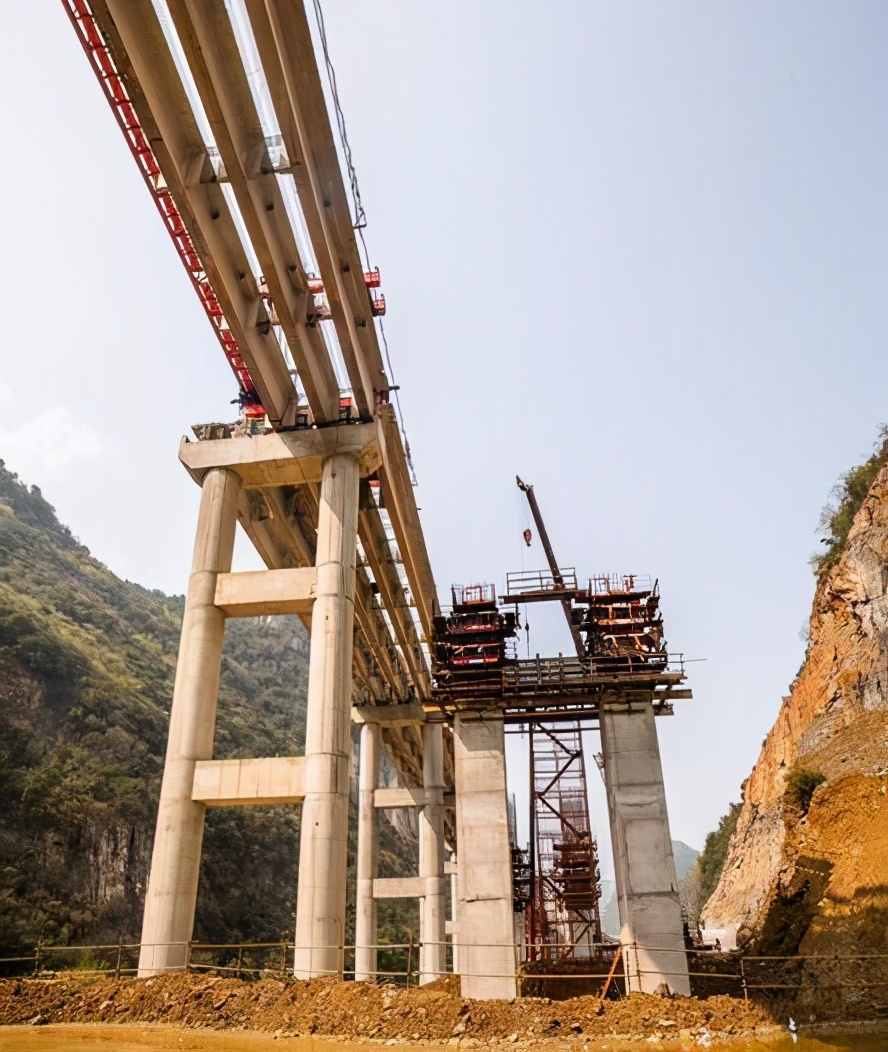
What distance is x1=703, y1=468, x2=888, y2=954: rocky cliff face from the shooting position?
19.9m

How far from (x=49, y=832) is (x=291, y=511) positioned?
96.8 ft

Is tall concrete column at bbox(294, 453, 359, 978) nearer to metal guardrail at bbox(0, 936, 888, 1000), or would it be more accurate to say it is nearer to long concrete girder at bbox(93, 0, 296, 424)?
metal guardrail at bbox(0, 936, 888, 1000)

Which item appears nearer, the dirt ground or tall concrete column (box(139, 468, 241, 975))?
the dirt ground

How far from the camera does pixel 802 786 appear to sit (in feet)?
86.2

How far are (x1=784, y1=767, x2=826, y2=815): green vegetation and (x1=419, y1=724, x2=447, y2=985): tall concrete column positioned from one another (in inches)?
730

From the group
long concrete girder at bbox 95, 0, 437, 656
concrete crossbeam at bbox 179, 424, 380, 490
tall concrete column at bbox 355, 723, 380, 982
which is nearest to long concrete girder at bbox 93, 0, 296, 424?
long concrete girder at bbox 95, 0, 437, 656

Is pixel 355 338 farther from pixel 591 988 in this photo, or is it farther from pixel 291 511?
pixel 591 988

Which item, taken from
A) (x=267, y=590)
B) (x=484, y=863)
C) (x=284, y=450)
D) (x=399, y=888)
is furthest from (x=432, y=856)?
(x=284, y=450)

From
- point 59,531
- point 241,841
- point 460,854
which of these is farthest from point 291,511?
point 59,531

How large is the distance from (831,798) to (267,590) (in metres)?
17.2

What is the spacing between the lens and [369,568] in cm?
3306

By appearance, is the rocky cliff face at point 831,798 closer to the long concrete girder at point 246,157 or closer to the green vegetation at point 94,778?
the long concrete girder at point 246,157

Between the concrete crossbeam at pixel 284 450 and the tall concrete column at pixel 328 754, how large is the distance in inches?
63.0

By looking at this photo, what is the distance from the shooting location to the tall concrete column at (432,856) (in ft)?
133
